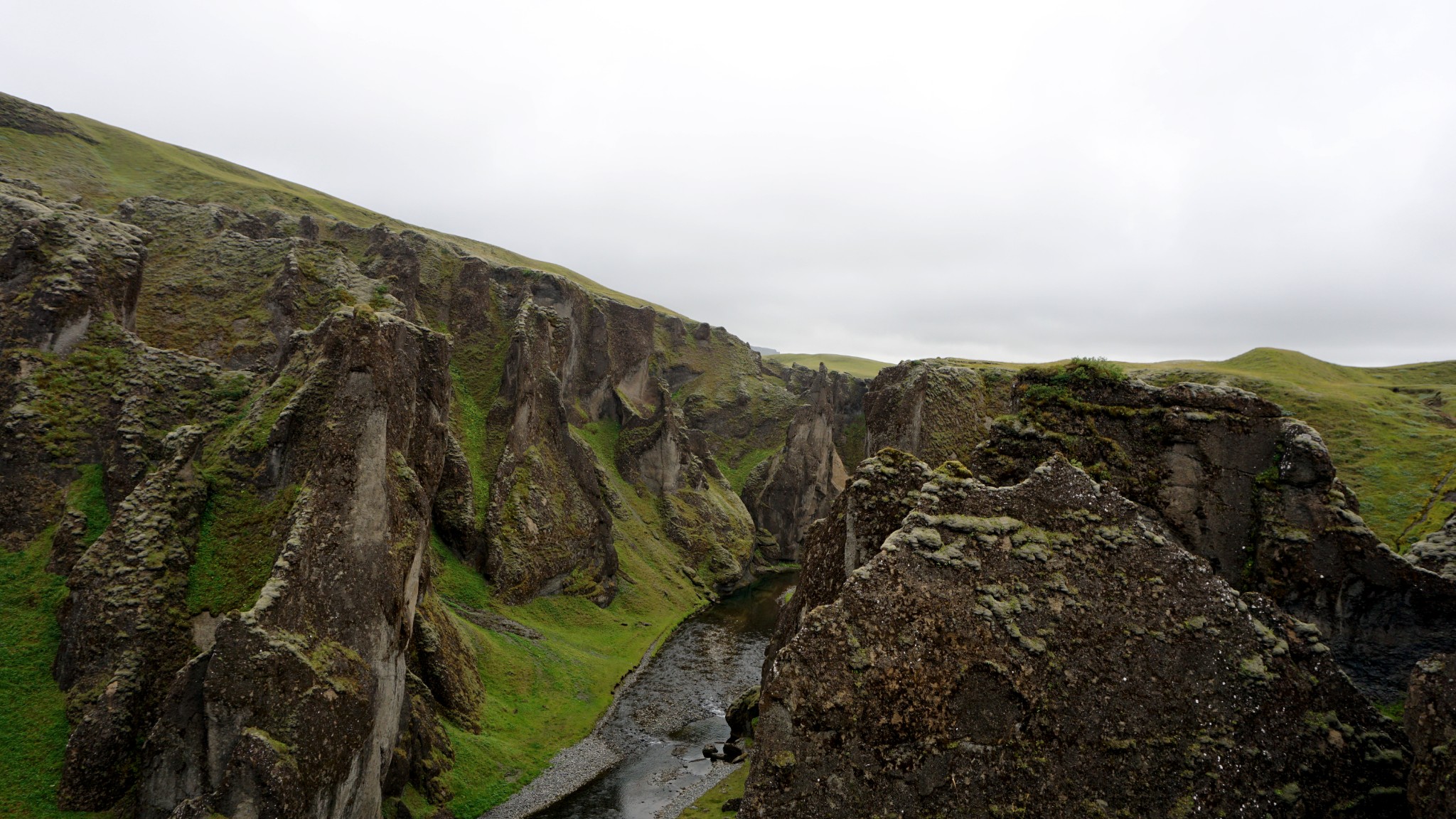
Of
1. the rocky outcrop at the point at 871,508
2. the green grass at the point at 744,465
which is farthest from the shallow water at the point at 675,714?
the green grass at the point at 744,465

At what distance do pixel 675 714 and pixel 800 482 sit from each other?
206ft

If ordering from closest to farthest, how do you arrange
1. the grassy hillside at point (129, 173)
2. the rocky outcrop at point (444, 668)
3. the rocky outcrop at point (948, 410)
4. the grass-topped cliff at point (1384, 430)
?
1. the grass-topped cliff at point (1384, 430)
2. the rocky outcrop at point (948, 410)
3. the rocky outcrop at point (444, 668)
4. the grassy hillside at point (129, 173)

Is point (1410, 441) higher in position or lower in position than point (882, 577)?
higher

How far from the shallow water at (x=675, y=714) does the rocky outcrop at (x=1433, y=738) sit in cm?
3126

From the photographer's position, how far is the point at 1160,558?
46.3ft

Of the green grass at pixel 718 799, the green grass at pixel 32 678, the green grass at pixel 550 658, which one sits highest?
the green grass at pixel 32 678

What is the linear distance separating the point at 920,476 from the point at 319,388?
25.2 meters

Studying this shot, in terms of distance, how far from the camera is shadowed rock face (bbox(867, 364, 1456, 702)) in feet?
57.4

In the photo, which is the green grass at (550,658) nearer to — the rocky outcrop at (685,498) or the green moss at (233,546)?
the rocky outcrop at (685,498)

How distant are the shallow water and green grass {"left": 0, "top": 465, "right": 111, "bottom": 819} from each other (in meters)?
19.8

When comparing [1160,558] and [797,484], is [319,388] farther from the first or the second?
[797,484]

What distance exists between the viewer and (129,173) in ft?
285

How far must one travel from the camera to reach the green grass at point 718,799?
3016 centimetres

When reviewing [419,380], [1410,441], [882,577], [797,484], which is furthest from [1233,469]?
[797,484]
